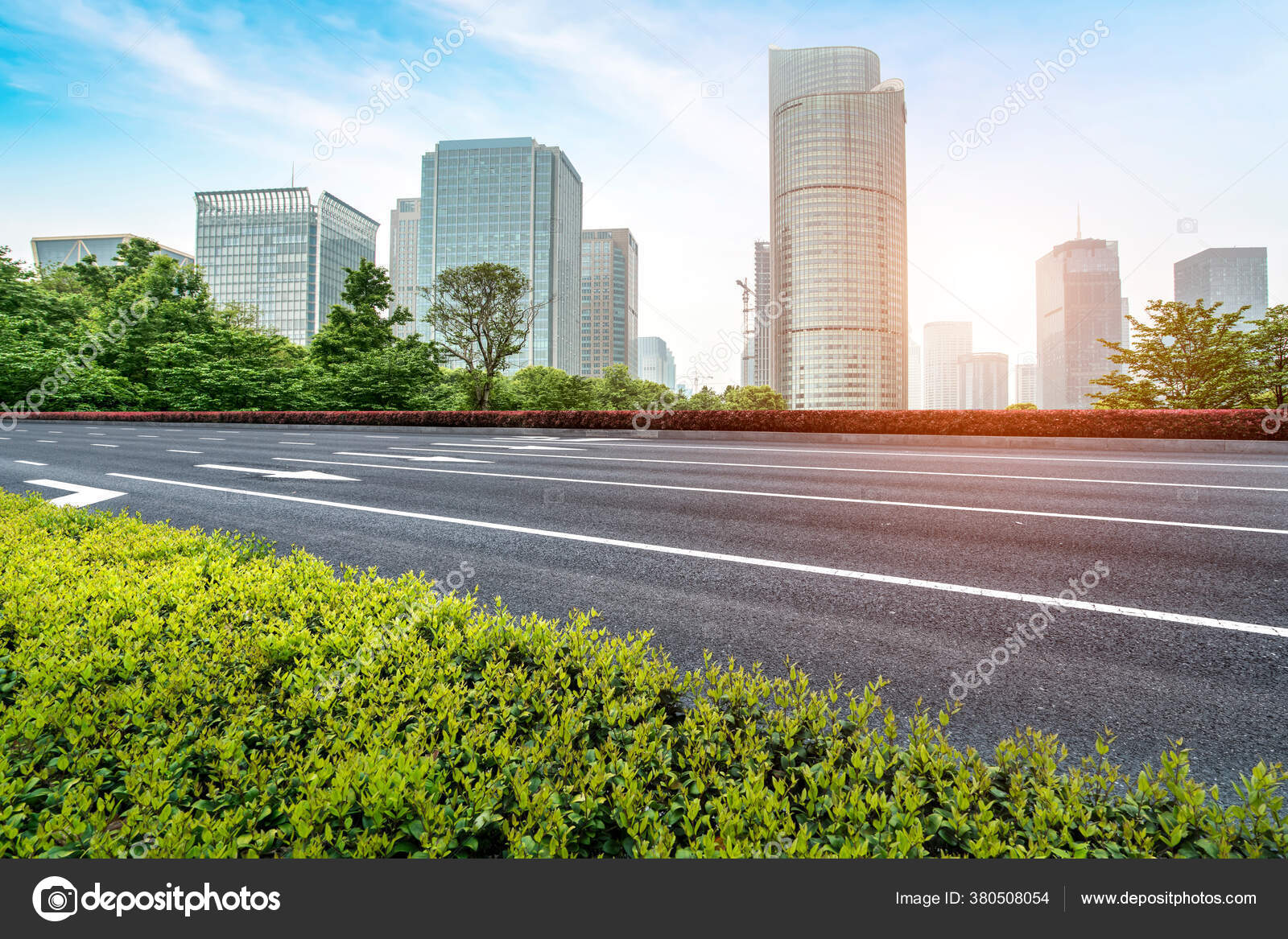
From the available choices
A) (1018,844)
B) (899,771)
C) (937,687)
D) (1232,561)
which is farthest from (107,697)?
(1232,561)

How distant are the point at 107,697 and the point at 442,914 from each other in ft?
5.09

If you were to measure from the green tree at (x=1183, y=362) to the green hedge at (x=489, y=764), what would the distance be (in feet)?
94.9

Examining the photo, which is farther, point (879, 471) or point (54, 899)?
point (879, 471)

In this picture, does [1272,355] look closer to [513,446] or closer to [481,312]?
[513,446]

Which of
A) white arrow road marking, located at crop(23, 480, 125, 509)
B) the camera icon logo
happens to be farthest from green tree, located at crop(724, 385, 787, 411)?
the camera icon logo

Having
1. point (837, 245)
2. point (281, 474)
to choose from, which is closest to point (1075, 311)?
point (837, 245)

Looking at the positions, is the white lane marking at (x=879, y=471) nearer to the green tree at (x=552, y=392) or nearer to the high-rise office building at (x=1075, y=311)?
the green tree at (x=552, y=392)

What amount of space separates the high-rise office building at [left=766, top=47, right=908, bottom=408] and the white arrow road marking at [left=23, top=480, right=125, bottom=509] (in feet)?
354

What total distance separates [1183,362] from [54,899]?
34123 mm

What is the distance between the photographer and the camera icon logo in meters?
1.37

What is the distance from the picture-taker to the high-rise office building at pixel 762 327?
119625 millimetres

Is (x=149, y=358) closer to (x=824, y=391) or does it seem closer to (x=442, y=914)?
(x=442, y=914)

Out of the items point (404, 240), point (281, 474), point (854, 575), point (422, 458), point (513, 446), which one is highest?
point (404, 240)

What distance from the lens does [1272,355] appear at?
78.3ft
